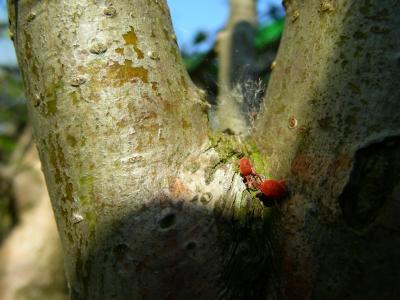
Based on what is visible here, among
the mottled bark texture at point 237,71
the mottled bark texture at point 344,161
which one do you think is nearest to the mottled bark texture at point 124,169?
the mottled bark texture at point 344,161

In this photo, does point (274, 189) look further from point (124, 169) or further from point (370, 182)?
point (124, 169)

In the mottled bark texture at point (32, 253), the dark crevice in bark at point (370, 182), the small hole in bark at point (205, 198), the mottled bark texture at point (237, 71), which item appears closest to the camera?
the dark crevice in bark at point (370, 182)

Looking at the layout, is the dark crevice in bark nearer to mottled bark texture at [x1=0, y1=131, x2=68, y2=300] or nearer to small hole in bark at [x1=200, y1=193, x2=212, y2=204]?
small hole in bark at [x1=200, y1=193, x2=212, y2=204]

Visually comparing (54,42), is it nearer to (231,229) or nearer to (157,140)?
(157,140)

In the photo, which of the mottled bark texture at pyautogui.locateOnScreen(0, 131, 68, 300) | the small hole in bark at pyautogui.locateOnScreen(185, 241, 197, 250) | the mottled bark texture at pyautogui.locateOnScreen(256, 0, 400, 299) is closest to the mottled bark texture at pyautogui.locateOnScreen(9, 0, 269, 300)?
the small hole in bark at pyautogui.locateOnScreen(185, 241, 197, 250)

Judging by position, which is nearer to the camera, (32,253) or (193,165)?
(193,165)

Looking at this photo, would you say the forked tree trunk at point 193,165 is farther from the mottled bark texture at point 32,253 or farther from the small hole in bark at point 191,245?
the mottled bark texture at point 32,253

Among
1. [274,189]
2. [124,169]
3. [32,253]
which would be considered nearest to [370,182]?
[274,189]
